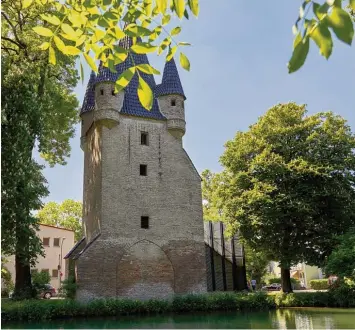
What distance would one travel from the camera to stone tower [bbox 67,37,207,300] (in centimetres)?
2503

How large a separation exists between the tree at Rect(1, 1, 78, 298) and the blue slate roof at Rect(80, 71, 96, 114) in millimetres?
6351

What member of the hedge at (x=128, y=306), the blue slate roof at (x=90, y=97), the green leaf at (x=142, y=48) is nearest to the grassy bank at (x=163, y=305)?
the hedge at (x=128, y=306)

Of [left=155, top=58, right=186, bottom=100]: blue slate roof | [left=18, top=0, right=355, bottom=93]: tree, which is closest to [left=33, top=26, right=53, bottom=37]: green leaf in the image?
[left=18, top=0, right=355, bottom=93]: tree

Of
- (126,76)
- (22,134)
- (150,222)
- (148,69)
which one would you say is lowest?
(126,76)

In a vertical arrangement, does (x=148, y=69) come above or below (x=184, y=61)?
below

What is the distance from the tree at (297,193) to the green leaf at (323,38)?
25.2 meters

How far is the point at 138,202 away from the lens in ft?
88.1

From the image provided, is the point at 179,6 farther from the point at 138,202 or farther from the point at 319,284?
the point at 319,284

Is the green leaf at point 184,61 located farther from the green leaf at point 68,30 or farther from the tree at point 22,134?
the tree at point 22,134

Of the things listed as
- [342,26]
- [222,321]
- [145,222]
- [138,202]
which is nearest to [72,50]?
[342,26]

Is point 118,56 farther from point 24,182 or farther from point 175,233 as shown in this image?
point 175,233

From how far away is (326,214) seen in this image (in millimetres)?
28062

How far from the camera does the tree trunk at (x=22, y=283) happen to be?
22.6 m

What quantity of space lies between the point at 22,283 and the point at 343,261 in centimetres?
1845
